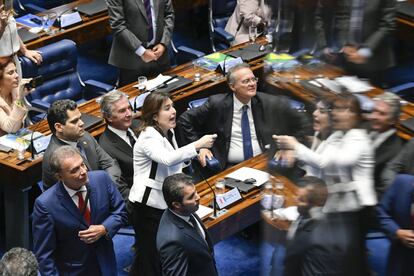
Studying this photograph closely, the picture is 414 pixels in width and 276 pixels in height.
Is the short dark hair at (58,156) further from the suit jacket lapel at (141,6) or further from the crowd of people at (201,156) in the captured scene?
the suit jacket lapel at (141,6)

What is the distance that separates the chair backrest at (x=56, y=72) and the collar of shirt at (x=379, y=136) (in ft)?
21.4

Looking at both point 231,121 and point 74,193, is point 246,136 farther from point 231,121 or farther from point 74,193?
point 74,193

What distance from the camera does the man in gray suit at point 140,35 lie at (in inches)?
268

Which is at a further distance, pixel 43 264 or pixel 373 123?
pixel 43 264

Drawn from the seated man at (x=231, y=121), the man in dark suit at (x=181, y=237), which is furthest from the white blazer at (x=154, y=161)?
the seated man at (x=231, y=121)

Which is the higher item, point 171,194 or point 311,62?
point 311,62

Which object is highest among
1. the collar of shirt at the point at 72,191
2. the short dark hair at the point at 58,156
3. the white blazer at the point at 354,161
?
the white blazer at the point at 354,161

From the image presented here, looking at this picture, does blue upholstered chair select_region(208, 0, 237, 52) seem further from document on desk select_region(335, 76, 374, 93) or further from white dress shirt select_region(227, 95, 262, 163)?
document on desk select_region(335, 76, 374, 93)

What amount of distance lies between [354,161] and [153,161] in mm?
4656

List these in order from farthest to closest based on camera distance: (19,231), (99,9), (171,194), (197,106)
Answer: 1. (99,9)
2. (197,106)
3. (19,231)
4. (171,194)

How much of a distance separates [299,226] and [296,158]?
37mm

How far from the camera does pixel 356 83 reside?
419 millimetres

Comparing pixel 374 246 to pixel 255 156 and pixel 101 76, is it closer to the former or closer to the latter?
pixel 255 156

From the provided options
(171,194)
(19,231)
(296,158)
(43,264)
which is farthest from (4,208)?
(296,158)
